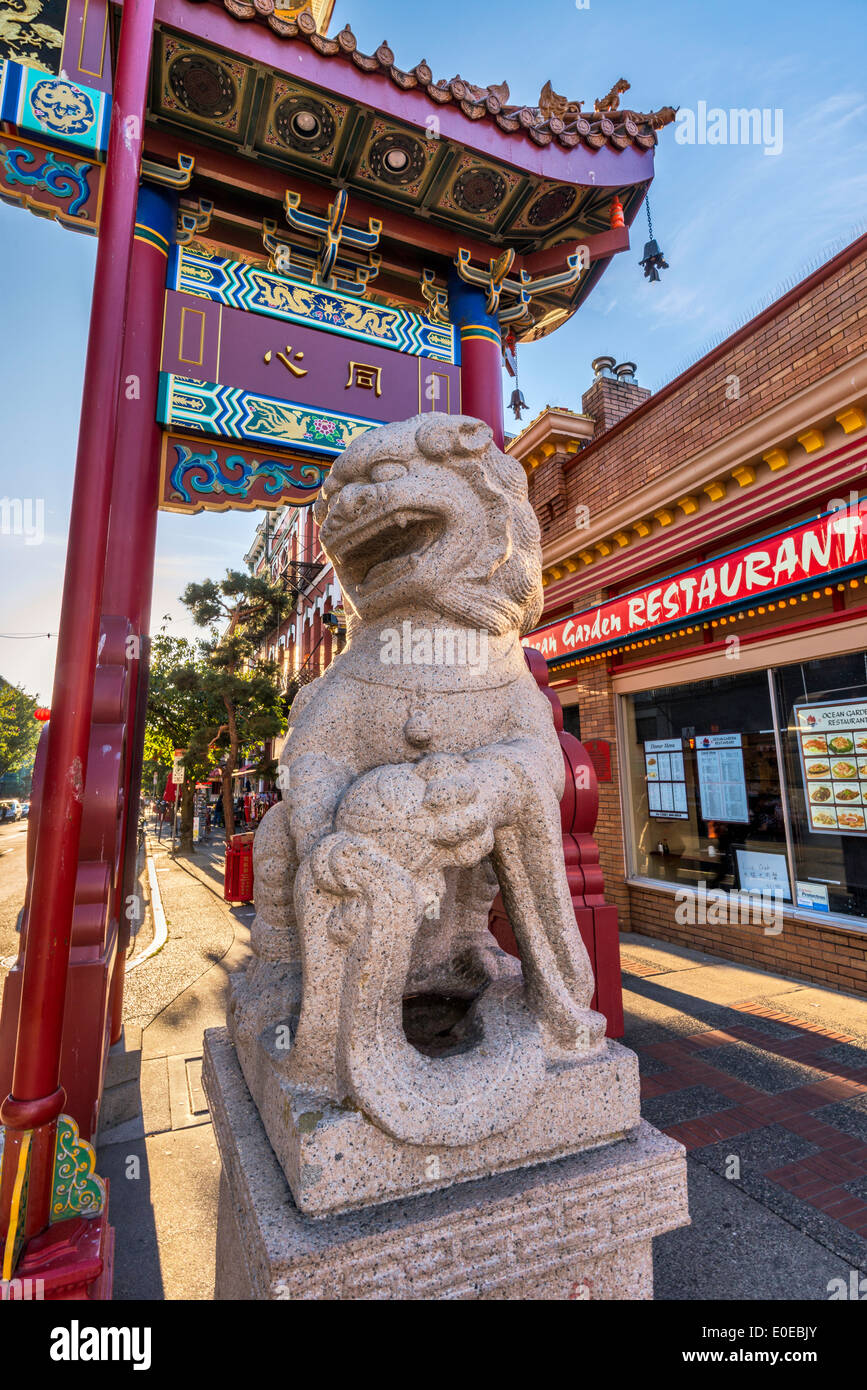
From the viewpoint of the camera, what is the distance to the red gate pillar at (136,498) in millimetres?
3667

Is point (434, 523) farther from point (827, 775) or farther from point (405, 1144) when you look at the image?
point (827, 775)

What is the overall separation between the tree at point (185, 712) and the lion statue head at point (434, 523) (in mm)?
13294

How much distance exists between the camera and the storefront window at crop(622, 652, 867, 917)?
15.5ft

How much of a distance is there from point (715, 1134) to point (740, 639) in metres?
3.71

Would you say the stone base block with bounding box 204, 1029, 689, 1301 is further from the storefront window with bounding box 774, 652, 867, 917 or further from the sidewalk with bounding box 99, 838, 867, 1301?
the storefront window with bounding box 774, 652, 867, 917

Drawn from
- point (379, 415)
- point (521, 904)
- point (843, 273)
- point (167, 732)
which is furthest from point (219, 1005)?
point (167, 732)

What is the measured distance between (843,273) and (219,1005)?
22.7ft

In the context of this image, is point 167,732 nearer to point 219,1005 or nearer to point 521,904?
point 219,1005

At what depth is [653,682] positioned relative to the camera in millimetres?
6297

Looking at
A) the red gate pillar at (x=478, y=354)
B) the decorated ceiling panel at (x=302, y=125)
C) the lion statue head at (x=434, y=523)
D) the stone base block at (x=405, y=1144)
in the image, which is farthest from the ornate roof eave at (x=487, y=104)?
the stone base block at (x=405, y=1144)

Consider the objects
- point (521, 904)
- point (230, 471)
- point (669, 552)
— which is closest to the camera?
point (521, 904)

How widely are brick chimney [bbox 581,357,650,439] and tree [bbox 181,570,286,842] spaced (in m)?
9.52

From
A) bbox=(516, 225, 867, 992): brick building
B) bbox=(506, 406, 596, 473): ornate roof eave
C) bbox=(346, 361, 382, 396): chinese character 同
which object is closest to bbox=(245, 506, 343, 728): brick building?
bbox=(506, 406, 596, 473): ornate roof eave

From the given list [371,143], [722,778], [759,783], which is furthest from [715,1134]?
[371,143]
